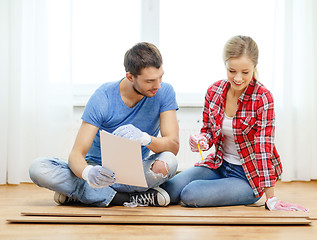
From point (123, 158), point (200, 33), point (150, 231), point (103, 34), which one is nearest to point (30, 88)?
point (103, 34)

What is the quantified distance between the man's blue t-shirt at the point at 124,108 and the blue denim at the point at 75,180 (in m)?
0.18

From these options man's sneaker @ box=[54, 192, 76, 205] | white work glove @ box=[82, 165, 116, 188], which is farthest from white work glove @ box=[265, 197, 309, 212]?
man's sneaker @ box=[54, 192, 76, 205]

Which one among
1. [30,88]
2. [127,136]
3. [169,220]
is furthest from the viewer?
[30,88]

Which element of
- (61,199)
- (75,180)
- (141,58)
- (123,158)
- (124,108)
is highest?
(141,58)

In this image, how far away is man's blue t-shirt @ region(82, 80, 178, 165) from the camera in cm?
200

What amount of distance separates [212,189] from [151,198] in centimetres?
29

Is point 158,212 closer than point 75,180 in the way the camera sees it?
Yes

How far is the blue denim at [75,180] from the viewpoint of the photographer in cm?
193

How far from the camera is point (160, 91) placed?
2.09 meters

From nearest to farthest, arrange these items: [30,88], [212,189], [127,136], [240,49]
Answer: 1. [127,136]
2. [240,49]
3. [212,189]
4. [30,88]

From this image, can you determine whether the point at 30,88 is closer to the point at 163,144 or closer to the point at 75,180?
the point at 75,180

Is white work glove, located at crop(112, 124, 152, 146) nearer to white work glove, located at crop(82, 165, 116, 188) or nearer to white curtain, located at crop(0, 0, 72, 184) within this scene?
white work glove, located at crop(82, 165, 116, 188)

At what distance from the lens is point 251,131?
6.73 feet

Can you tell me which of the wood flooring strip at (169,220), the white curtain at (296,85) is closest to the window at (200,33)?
the white curtain at (296,85)
